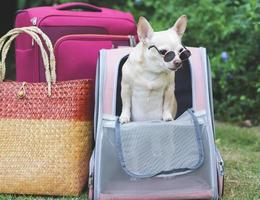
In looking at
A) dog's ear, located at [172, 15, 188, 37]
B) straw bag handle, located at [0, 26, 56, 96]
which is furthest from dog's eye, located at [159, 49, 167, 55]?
straw bag handle, located at [0, 26, 56, 96]

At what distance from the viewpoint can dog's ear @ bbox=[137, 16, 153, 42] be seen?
2.11 m

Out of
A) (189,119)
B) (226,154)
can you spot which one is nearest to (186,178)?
(189,119)

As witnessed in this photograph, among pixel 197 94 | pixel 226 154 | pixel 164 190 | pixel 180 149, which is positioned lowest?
pixel 226 154

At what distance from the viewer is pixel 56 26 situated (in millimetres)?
2422

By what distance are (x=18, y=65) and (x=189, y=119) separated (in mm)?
801

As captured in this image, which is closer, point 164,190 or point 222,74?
point 164,190

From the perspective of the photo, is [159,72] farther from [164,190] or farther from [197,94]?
[164,190]

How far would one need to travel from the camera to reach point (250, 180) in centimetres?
243

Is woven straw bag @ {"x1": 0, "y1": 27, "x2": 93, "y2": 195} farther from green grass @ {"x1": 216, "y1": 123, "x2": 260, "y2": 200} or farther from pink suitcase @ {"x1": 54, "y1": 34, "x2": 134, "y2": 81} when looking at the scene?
green grass @ {"x1": 216, "y1": 123, "x2": 260, "y2": 200}

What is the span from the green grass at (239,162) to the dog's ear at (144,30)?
0.62 meters

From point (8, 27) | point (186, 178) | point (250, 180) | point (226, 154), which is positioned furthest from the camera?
point (8, 27)

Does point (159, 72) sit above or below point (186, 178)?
above

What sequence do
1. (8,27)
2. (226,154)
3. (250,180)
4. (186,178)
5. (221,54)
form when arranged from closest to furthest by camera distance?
(186,178) < (250,180) < (226,154) < (221,54) < (8,27)

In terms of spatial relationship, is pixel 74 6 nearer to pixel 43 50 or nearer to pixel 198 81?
pixel 43 50
